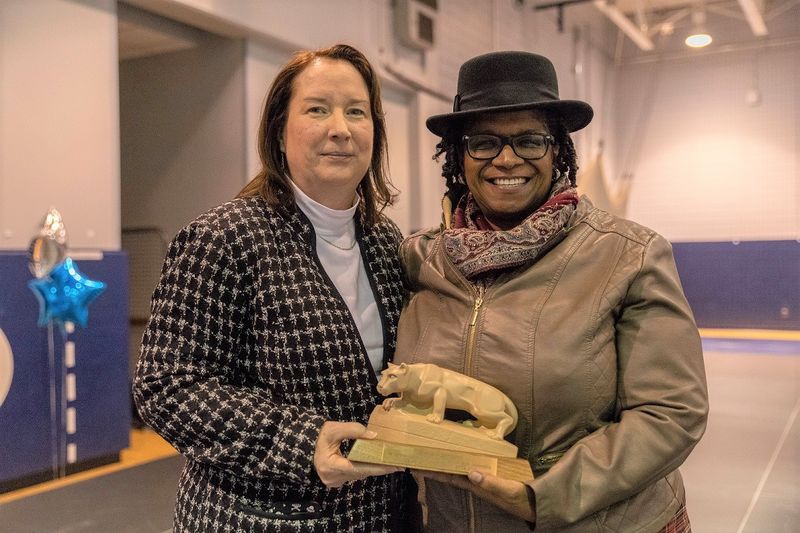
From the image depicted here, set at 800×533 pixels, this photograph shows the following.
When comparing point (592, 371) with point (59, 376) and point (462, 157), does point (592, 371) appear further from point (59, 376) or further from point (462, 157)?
point (59, 376)

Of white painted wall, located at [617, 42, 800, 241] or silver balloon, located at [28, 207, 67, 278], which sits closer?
silver balloon, located at [28, 207, 67, 278]

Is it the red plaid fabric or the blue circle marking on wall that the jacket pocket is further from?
the blue circle marking on wall

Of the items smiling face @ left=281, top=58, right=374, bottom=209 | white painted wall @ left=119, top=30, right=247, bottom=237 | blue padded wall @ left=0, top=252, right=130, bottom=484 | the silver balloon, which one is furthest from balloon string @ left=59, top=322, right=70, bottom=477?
smiling face @ left=281, top=58, right=374, bottom=209

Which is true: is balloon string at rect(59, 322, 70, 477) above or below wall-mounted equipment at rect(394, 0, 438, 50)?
below

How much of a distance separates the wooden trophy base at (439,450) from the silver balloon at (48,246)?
325 cm

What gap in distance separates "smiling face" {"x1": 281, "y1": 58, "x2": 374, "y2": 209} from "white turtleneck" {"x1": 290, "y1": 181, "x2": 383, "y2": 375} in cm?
5

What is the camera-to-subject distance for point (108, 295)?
4.63 metres

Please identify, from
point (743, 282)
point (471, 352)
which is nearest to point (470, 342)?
point (471, 352)

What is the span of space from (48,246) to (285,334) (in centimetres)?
303

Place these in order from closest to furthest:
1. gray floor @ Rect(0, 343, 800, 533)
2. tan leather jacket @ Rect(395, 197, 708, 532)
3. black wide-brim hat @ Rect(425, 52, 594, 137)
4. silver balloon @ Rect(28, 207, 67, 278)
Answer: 1. tan leather jacket @ Rect(395, 197, 708, 532)
2. black wide-brim hat @ Rect(425, 52, 594, 137)
3. gray floor @ Rect(0, 343, 800, 533)
4. silver balloon @ Rect(28, 207, 67, 278)

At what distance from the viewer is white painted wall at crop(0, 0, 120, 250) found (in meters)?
4.29

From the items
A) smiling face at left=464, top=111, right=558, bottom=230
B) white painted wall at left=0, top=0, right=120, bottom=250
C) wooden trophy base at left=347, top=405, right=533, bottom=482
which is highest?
white painted wall at left=0, top=0, right=120, bottom=250

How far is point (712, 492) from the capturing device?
12.9ft

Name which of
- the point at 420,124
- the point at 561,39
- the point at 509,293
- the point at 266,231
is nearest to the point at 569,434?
the point at 509,293
